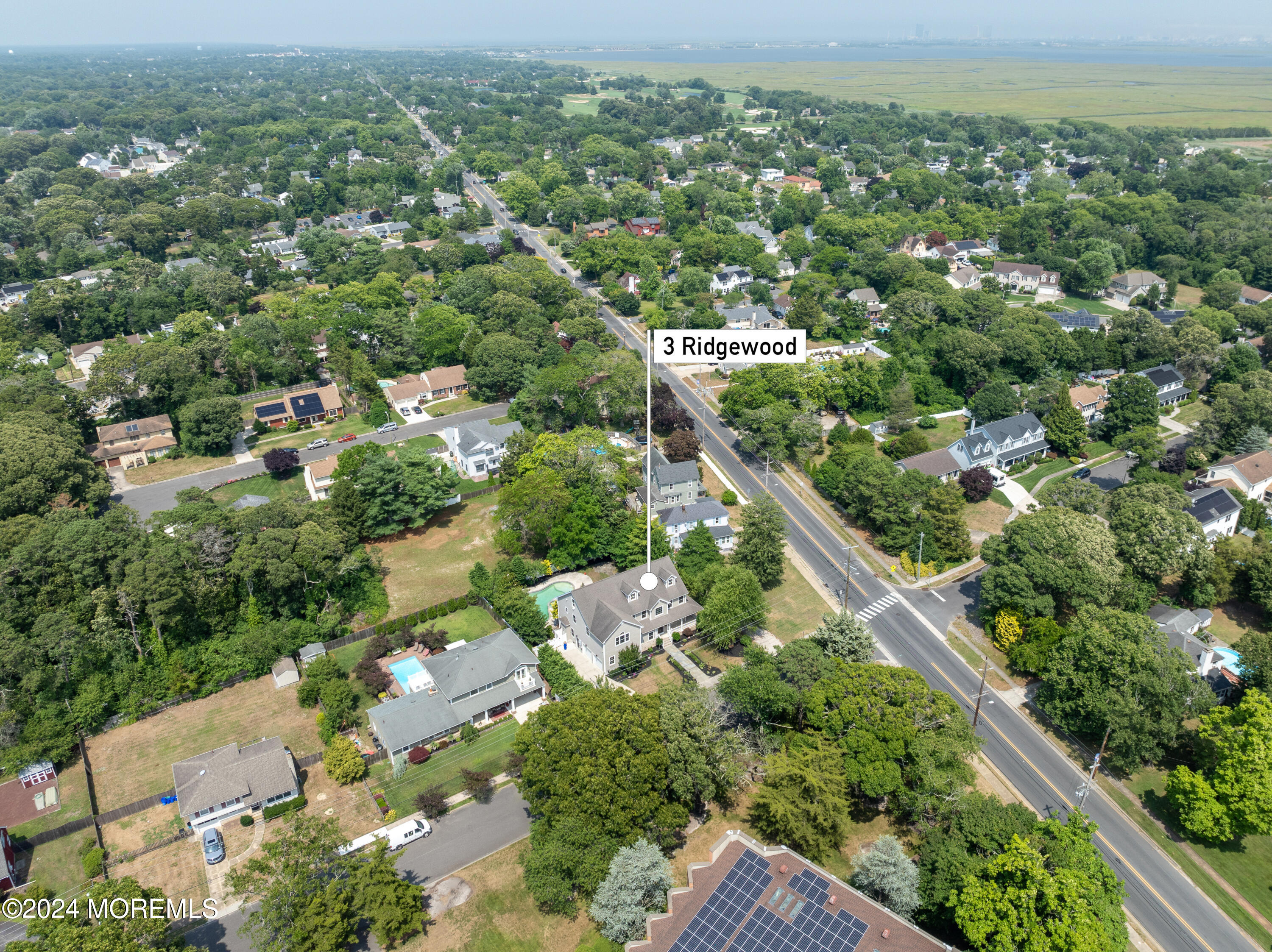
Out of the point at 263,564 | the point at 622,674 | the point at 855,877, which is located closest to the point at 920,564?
the point at 622,674

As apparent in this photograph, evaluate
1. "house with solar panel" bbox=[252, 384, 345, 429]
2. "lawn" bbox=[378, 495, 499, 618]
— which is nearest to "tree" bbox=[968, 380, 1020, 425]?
"lawn" bbox=[378, 495, 499, 618]

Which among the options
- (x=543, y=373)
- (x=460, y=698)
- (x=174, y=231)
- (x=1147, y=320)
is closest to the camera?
(x=460, y=698)

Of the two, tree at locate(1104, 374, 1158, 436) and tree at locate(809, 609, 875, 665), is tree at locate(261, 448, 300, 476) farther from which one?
tree at locate(1104, 374, 1158, 436)

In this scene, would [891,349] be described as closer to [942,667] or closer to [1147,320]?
[1147,320]

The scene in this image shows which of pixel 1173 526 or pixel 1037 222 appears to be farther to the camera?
pixel 1037 222

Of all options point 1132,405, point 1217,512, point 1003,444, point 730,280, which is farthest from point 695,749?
point 730,280

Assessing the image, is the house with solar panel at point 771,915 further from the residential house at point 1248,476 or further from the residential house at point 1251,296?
the residential house at point 1251,296

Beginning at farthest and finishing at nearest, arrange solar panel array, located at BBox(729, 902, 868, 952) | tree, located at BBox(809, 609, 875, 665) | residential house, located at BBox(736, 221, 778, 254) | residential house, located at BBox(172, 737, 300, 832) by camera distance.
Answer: residential house, located at BBox(736, 221, 778, 254) → tree, located at BBox(809, 609, 875, 665) → residential house, located at BBox(172, 737, 300, 832) → solar panel array, located at BBox(729, 902, 868, 952)

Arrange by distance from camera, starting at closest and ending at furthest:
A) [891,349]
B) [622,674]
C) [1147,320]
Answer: [622,674] < [1147,320] < [891,349]
